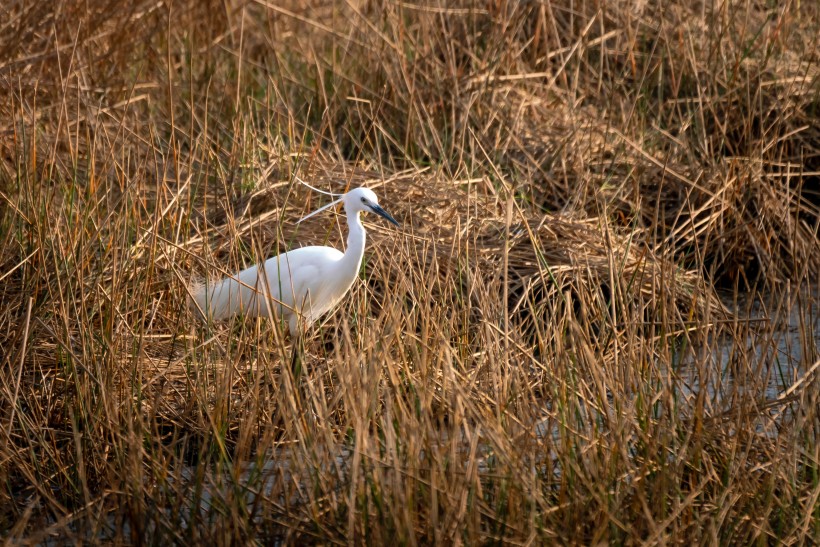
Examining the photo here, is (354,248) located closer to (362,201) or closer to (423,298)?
(362,201)

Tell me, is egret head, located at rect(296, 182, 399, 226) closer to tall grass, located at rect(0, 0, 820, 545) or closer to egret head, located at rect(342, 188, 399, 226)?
egret head, located at rect(342, 188, 399, 226)

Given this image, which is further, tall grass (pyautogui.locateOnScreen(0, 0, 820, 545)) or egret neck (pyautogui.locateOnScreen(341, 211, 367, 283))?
egret neck (pyautogui.locateOnScreen(341, 211, 367, 283))

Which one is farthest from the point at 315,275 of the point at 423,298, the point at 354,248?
the point at 423,298

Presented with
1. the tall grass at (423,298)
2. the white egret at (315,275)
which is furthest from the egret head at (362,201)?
the tall grass at (423,298)

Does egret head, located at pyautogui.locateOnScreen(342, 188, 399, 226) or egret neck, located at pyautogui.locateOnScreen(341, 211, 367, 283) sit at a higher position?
egret head, located at pyautogui.locateOnScreen(342, 188, 399, 226)

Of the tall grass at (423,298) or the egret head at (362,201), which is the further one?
the egret head at (362,201)

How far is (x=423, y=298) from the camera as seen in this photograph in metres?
3.10

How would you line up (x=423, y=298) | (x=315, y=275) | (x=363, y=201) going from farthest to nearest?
(x=315, y=275), (x=363, y=201), (x=423, y=298)

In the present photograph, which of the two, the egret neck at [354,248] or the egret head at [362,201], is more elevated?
the egret head at [362,201]

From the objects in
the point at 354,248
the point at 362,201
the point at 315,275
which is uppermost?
the point at 362,201

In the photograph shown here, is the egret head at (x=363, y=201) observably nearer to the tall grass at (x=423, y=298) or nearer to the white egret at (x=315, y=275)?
the white egret at (x=315, y=275)

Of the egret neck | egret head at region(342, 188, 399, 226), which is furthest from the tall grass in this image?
egret head at region(342, 188, 399, 226)

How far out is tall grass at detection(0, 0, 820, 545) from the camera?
238 centimetres

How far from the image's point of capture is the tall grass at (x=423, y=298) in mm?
2375
